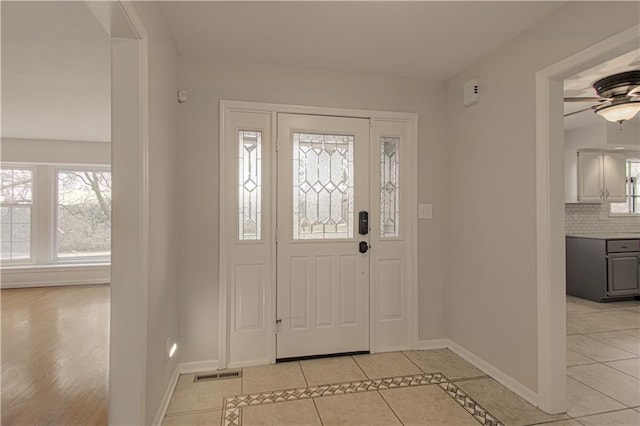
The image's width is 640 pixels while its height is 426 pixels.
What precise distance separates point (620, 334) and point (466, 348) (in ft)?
6.30

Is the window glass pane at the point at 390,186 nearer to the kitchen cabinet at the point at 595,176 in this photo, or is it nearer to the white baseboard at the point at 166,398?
the white baseboard at the point at 166,398

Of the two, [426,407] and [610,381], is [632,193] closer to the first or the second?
[610,381]

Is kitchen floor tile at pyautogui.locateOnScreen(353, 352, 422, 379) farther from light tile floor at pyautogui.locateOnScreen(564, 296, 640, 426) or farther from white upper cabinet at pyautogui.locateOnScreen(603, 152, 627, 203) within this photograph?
white upper cabinet at pyautogui.locateOnScreen(603, 152, 627, 203)

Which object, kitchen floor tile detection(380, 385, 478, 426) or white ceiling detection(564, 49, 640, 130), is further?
white ceiling detection(564, 49, 640, 130)

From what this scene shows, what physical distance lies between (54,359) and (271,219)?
2.29 metres

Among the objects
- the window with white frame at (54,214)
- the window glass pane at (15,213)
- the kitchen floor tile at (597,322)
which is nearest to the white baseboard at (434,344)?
the kitchen floor tile at (597,322)

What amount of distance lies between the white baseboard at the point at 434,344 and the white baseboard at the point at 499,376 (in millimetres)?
59

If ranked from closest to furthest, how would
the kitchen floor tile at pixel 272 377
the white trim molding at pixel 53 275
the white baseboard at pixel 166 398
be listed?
the white baseboard at pixel 166 398, the kitchen floor tile at pixel 272 377, the white trim molding at pixel 53 275

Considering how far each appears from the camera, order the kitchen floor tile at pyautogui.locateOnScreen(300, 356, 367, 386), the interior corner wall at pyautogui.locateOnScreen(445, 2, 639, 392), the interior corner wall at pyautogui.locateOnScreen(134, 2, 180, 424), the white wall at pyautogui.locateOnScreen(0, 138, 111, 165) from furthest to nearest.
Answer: the white wall at pyautogui.locateOnScreen(0, 138, 111, 165)
the kitchen floor tile at pyautogui.locateOnScreen(300, 356, 367, 386)
the interior corner wall at pyautogui.locateOnScreen(445, 2, 639, 392)
the interior corner wall at pyautogui.locateOnScreen(134, 2, 180, 424)

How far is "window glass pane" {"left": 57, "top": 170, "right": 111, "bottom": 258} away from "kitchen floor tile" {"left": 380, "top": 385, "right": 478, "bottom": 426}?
19.3 ft

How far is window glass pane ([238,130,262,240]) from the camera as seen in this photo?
2885 mm

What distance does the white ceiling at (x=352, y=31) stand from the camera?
2135 millimetres

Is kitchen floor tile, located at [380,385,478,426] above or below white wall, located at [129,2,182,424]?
below

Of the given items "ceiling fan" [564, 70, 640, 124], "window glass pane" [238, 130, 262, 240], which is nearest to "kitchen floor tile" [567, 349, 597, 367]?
"ceiling fan" [564, 70, 640, 124]
